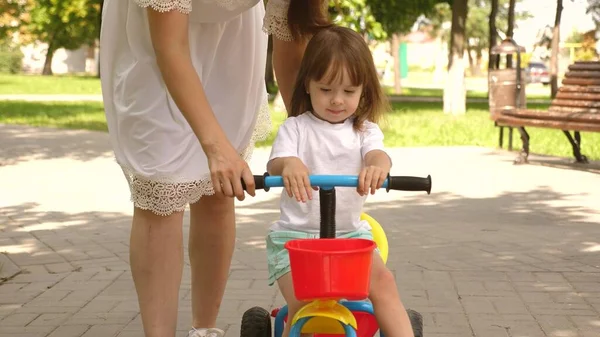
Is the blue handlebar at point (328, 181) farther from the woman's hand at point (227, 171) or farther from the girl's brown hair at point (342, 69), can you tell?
the girl's brown hair at point (342, 69)

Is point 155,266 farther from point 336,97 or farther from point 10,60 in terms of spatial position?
point 10,60

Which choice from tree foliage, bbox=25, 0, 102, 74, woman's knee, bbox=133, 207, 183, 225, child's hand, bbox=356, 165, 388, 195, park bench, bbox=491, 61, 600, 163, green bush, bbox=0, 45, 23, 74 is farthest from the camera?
green bush, bbox=0, 45, 23, 74

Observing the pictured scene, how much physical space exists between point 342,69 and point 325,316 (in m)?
0.77

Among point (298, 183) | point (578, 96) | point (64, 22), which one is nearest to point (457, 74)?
point (578, 96)

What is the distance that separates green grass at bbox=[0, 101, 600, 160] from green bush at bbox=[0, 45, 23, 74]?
1737 inches

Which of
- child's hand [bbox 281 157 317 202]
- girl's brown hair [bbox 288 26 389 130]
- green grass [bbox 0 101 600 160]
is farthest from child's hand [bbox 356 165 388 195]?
green grass [bbox 0 101 600 160]

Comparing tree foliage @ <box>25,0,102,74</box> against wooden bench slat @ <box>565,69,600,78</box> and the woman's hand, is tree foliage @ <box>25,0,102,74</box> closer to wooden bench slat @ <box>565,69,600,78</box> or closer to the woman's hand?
wooden bench slat @ <box>565,69,600,78</box>

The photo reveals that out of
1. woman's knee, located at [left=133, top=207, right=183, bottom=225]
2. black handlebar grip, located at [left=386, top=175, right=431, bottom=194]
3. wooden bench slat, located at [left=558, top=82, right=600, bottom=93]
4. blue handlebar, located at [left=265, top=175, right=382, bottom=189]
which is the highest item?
blue handlebar, located at [left=265, top=175, right=382, bottom=189]

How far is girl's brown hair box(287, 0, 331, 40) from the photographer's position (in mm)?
3750

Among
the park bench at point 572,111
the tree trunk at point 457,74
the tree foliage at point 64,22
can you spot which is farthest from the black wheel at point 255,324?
the tree foliage at point 64,22

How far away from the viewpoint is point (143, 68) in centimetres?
366

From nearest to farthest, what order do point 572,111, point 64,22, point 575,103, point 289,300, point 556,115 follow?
1. point 289,300
2. point 556,115
3. point 572,111
4. point 575,103
5. point 64,22

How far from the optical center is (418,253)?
22.1 ft

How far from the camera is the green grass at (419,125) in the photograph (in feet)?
49.8
